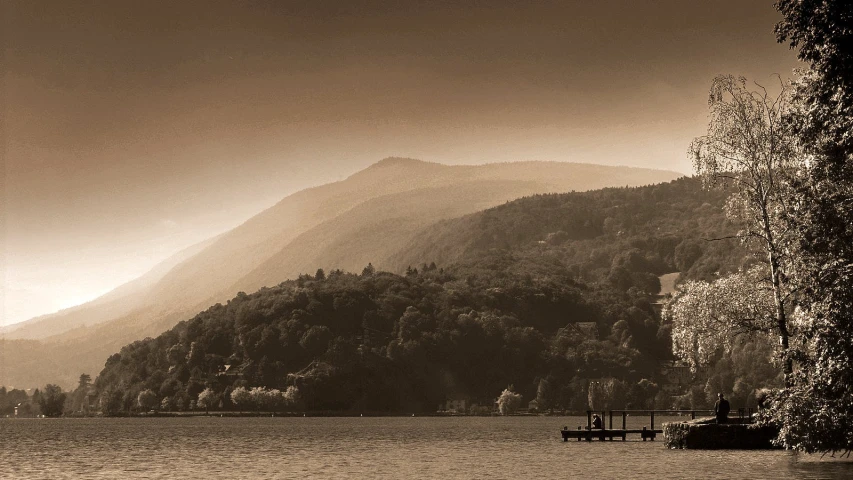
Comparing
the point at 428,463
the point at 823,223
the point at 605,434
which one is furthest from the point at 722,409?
the point at 823,223

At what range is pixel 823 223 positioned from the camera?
38.1 m

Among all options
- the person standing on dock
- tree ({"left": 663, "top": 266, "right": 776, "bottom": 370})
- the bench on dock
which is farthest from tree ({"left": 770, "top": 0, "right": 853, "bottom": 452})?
the bench on dock

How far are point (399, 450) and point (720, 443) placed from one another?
35.1 m

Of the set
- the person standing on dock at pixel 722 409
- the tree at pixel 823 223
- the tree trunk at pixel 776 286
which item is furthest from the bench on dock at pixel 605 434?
the tree at pixel 823 223

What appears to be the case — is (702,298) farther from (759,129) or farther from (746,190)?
(759,129)

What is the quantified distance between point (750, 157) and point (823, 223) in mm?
21794

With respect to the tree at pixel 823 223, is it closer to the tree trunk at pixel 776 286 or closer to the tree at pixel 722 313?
the tree trunk at pixel 776 286

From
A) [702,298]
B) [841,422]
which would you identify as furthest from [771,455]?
[841,422]

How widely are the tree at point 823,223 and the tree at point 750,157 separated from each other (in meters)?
15.7

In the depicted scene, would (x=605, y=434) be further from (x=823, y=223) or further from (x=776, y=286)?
(x=823, y=223)

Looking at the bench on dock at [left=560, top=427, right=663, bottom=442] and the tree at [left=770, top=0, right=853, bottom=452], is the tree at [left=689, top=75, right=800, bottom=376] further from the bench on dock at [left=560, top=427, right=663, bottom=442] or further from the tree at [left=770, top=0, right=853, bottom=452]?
the bench on dock at [left=560, top=427, right=663, bottom=442]

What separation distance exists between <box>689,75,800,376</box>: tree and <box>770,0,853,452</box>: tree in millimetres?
15684

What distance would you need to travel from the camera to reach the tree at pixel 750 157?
57656 mm

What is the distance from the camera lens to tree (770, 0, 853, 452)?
116 ft
